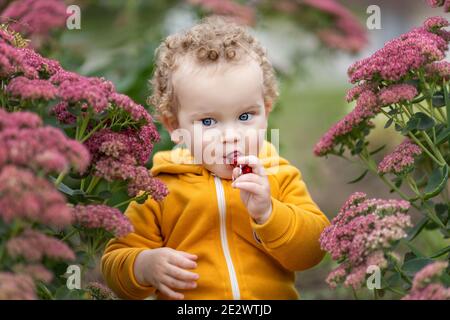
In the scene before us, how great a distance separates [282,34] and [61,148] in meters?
3.14

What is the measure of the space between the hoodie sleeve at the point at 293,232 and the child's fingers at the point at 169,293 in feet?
0.80

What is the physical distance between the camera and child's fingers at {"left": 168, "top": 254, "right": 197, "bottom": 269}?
171 centimetres

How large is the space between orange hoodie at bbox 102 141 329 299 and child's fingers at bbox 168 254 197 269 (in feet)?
0.29

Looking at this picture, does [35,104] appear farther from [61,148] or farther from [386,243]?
[386,243]

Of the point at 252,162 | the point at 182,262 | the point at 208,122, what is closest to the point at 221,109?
the point at 208,122

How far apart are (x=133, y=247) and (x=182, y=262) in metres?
0.19

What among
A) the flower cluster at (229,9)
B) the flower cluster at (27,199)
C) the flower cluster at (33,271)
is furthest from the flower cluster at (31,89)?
the flower cluster at (229,9)

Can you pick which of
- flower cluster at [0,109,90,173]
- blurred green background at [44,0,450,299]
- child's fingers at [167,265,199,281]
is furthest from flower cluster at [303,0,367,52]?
flower cluster at [0,109,90,173]

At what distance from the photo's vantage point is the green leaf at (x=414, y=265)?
1579mm

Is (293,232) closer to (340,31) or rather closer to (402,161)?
(402,161)

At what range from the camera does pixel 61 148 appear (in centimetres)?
131

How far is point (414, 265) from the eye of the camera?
1.59 meters

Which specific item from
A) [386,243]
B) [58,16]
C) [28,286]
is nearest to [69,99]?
[28,286]

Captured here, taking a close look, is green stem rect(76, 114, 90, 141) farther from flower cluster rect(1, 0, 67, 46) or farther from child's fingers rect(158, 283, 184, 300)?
flower cluster rect(1, 0, 67, 46)
